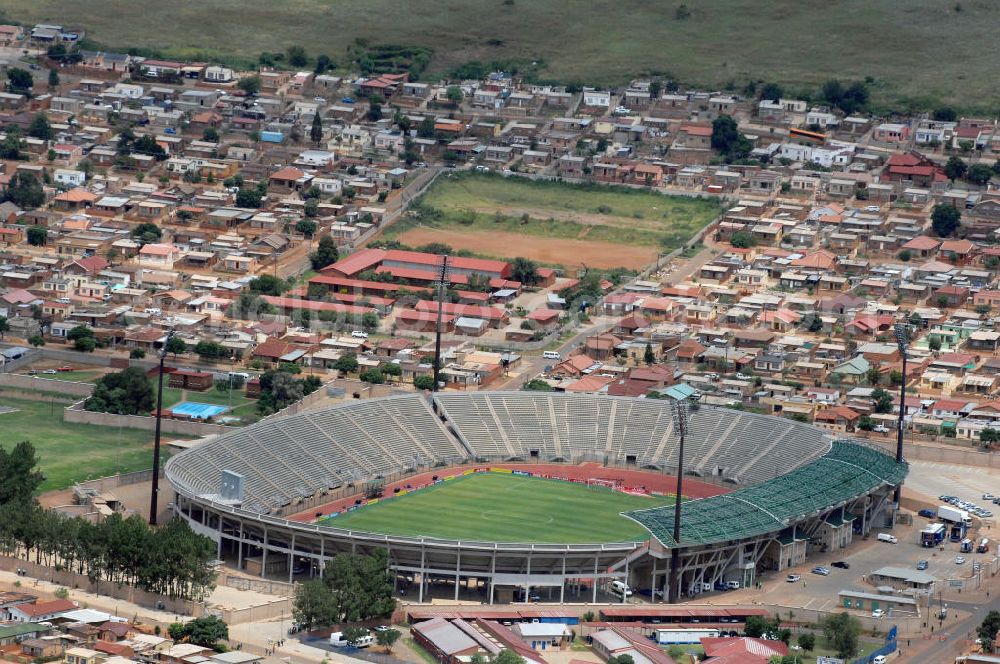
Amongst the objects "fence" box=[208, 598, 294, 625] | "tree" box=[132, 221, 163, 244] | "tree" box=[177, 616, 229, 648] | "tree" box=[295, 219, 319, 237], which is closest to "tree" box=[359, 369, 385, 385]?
"tree" box=[295, 219, 319, 237]

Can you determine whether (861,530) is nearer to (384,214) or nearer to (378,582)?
(378,582)

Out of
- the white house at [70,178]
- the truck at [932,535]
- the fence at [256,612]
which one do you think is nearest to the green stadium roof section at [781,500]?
the truck at [932,535]

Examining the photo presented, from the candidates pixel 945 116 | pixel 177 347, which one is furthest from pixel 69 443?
pixel 945 116

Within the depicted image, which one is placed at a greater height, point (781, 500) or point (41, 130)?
point (41, 130)

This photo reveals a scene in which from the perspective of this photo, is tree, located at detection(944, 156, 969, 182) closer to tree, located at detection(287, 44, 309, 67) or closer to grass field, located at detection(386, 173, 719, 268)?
grass field, located at detection(386, 173, 719, 268)

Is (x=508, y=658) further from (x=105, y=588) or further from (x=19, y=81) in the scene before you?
(x=19, y=81)
